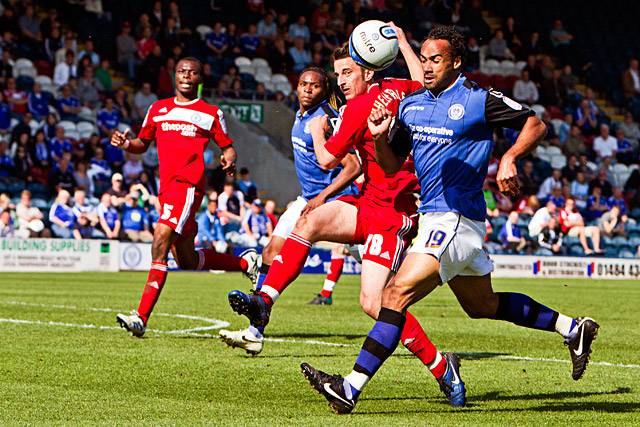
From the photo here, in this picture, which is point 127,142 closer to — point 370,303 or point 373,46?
point 373,46

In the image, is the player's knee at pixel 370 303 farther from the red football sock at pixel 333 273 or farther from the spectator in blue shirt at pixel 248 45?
the spectator in blue shirt at pixel 248 45

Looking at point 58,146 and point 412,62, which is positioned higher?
point 412,62

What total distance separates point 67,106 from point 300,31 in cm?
827

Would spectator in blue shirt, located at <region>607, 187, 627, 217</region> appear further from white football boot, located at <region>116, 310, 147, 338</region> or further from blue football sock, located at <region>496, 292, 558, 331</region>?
blue football sock, located at <region>496, 292, 558, 331</region>

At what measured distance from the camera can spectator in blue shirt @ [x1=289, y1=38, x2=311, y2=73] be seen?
3266 centimetres

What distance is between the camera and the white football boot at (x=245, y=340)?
955 centimetres

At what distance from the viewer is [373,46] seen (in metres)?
8.21

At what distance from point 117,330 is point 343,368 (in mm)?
3562

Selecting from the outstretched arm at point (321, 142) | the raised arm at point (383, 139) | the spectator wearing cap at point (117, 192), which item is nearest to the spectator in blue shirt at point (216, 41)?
the spectator wearing cap at point (117, 192)

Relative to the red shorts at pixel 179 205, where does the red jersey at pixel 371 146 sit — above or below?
above

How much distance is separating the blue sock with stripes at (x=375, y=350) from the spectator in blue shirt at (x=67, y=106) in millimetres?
21589

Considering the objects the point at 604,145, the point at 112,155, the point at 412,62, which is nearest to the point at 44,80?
the point at 112,155

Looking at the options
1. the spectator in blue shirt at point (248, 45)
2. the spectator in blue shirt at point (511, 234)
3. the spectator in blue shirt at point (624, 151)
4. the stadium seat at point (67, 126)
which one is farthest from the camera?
the spectator in blue shirt at point (624, 151)

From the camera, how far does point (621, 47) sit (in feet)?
133
